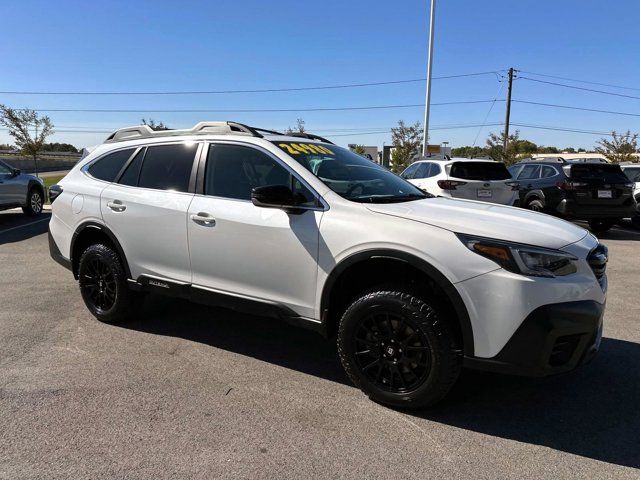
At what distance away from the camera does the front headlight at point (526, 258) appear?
2.80 meters

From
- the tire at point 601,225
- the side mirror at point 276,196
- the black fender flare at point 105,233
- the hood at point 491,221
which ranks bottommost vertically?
the tire at point 601,225

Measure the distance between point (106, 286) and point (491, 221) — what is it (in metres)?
3.53

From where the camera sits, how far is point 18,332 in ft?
14.9

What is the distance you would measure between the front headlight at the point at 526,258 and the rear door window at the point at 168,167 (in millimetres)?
2477

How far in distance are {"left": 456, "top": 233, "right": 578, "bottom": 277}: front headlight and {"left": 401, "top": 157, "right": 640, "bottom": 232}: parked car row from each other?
283 inches

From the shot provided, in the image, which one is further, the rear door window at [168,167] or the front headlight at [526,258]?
the rear door window at [168,167]

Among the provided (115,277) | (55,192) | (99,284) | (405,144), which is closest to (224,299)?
(115,277)

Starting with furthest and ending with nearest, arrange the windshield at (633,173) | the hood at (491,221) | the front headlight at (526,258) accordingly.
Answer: the windshield at (633,173)
the hood at (491,221)
the front headlight at (526,258)

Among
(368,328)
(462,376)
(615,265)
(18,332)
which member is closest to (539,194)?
(615,265)

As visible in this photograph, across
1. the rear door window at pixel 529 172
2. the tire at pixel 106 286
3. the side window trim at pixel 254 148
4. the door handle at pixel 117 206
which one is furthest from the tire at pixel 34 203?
the rear door window at pixel 529 172

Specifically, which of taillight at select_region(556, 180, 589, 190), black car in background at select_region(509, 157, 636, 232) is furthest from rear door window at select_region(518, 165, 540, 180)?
taillight at select_region(556, 180, 589, 190)

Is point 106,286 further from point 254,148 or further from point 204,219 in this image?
point 254,148

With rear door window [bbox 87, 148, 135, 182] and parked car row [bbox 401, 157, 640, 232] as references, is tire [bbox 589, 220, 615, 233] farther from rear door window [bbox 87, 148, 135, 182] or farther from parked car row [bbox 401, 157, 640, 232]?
rear door window [bbox 87, 148, 135, 182]

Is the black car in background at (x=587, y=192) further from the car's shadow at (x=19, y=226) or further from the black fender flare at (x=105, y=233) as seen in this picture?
the car's shadow at (x=19, y=226)
